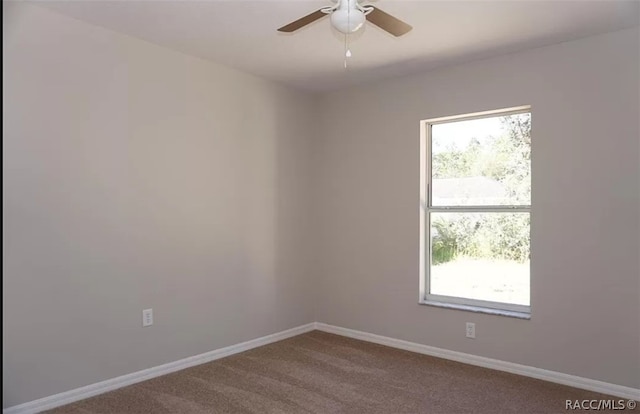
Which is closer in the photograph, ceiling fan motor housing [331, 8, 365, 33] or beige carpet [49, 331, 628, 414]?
ceiling fan motor housing [331, 8, 365, 33]

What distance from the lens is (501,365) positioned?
3.55 metres

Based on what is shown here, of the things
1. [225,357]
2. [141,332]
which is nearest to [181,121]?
[141,332]

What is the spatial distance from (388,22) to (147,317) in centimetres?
253

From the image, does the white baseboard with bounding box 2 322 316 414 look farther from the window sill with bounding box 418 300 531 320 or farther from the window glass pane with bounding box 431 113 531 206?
the window glass pane with bounding box 431 113 531 206

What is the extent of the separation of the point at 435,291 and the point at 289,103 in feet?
7.17

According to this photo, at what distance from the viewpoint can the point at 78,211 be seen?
2.97 metres

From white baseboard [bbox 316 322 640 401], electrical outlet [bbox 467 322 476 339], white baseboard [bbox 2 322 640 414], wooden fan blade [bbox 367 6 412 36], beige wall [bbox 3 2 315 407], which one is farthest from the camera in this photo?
electrical outlet [bbox 467 322 476 339]

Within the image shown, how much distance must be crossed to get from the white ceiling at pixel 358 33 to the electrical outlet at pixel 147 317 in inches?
75.1

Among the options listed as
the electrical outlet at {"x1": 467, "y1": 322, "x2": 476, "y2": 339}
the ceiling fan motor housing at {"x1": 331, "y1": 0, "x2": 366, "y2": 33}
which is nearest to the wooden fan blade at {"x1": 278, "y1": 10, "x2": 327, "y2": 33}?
the ceiling fan motor housing at {"x1": 331, "y1": 0, "x2": 366, "y2": 33}

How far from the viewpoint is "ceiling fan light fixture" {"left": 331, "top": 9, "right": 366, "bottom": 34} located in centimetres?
205

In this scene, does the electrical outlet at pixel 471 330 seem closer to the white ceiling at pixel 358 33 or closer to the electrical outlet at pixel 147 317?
the white ceiling at pixel 358 33

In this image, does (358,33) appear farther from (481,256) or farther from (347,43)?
(481,256)

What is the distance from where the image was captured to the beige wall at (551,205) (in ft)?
10.1

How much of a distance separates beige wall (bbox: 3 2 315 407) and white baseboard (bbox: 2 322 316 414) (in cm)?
6
